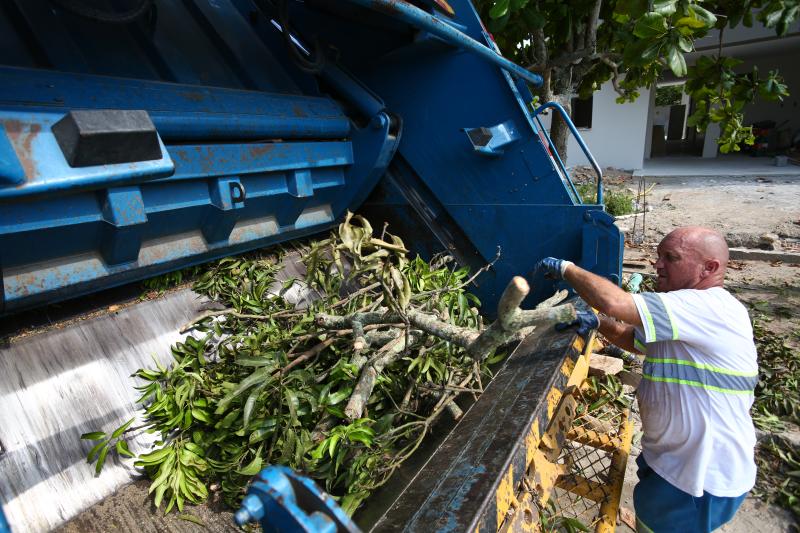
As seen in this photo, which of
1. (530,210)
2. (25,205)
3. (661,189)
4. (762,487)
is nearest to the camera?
(25,205)

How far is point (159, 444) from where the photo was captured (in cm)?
163

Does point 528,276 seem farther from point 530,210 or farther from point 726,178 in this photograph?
point 726,178

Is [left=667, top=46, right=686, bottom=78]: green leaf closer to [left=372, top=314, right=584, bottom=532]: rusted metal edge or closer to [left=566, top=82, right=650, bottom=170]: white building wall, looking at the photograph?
[left=372, top=314, right=584, bottom=532]: rusted metal edge

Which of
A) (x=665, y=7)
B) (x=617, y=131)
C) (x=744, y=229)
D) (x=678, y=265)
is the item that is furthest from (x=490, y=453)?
(x=617, y=131)

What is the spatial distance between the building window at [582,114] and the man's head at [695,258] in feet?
38.6

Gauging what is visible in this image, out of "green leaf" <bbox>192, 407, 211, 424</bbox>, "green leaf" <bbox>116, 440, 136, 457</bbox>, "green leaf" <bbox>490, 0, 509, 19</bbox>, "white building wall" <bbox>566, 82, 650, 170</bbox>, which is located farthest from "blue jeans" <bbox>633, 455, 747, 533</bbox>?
"white building wall" <bbox>566, 82, 650, 170</bbox>

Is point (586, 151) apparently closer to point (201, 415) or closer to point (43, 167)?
point (201, 415)

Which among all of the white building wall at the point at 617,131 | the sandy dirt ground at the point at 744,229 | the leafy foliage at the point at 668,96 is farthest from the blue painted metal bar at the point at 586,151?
the leafy foliage at the point at 668,96

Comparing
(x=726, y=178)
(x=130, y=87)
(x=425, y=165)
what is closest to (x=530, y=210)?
(x=425, y=165)

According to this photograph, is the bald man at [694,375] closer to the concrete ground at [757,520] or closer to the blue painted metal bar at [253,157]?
the concrete ground at [757,520]

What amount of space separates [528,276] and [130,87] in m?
1.85

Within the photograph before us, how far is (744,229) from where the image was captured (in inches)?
217

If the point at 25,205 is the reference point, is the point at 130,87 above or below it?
above

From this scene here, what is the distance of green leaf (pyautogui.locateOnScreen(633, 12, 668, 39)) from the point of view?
2.21 m
